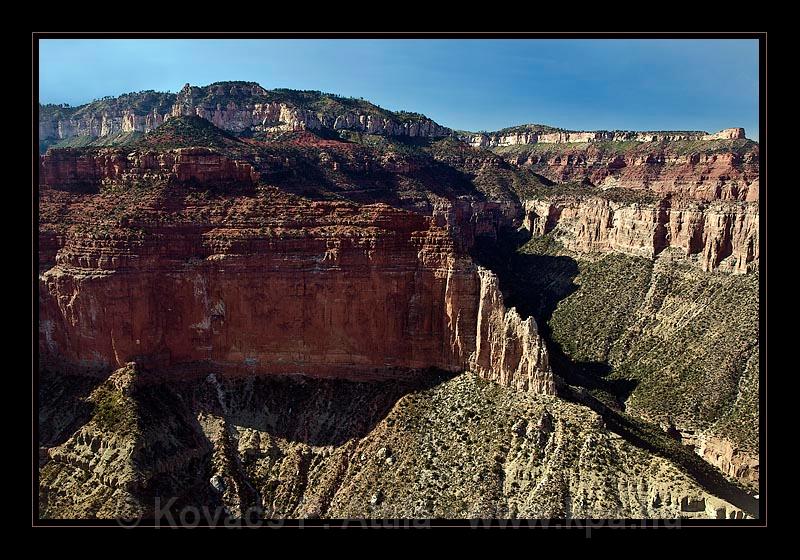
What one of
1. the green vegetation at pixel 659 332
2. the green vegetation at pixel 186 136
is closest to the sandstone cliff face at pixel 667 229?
the green vegetation at pixel 659 332

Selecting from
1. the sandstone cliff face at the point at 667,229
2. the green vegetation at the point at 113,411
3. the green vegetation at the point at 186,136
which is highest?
the green vegetation at the point at 186,136

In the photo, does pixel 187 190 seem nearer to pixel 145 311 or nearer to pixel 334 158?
pixel 145 311

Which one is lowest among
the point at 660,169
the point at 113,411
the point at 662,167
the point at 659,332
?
the point at 113,411

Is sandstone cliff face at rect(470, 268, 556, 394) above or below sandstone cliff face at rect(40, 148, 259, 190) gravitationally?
below

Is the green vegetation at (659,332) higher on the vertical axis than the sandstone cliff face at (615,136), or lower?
lower

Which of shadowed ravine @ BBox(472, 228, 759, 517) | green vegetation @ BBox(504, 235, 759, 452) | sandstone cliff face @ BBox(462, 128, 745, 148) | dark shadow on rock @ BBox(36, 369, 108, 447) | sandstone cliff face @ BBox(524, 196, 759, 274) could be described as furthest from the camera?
sandstone cliff face @ BBox(462, 128, 745, 148)

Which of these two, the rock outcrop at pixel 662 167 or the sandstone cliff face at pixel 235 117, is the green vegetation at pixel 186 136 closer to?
the sandstone cliff face at pixel 235 117

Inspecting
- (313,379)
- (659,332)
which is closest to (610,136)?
(659,332)

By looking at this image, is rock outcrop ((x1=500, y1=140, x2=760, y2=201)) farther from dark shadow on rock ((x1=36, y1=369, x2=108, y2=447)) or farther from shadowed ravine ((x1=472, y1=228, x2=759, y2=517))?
dark shadow on rock ((x1=36, y1=369, x2=108, y2=447))

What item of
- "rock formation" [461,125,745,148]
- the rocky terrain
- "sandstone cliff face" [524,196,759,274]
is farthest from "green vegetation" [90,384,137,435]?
"rock formation" [461,125,745,148]

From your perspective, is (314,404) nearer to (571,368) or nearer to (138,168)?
(138,168)
